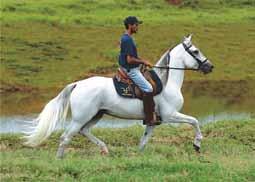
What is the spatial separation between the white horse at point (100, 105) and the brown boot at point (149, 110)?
5.4 inches

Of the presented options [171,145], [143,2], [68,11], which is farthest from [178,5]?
[171,145]

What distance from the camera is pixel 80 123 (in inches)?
460

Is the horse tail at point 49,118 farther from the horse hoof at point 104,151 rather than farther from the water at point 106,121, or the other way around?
the water at point 106,121

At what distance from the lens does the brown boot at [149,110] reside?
11664mm

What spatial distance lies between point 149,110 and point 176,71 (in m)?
0.99

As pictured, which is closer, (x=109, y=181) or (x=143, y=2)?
(x=109, y=181)

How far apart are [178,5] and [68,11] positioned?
21.3 feet

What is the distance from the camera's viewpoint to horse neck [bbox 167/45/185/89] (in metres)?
12.2

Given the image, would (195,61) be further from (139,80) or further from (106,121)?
(106,121)

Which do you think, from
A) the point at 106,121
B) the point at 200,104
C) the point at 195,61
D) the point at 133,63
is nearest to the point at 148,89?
the point at 133,63

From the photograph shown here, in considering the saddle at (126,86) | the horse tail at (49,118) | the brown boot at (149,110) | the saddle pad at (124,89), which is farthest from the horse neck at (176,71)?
the horse tail at (49,118)

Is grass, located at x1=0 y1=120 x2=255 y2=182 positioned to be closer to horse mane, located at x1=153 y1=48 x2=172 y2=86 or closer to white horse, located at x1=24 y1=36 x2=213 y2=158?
white horse, located at x1=24 y1=36 x2=213 y2=158

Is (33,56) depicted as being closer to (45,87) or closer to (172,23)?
(45,87)

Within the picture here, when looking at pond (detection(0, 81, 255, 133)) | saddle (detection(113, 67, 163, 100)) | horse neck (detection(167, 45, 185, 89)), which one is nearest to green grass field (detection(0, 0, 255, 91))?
pond (detection(0, 81, 255, 133))
